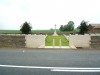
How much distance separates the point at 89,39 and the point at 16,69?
15.8 metres

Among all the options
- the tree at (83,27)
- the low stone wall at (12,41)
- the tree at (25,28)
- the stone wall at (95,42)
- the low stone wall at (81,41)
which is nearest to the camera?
the stone wall at (95,42)

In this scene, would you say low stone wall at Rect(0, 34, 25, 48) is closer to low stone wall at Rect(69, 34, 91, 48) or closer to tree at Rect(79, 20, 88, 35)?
low stone wall at Rect(69, 34, 91, 48)

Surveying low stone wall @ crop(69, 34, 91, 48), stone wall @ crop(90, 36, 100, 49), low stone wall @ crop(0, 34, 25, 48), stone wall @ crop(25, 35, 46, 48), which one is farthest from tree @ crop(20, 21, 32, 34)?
stone wall @ crop(90, 36, 100, 49)

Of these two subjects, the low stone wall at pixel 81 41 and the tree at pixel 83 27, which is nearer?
the low stone wall at pixel 81 41

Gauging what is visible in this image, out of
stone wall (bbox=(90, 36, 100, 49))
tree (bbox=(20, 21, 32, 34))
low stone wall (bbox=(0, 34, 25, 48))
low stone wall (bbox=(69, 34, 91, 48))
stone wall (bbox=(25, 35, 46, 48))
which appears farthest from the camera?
tree (bbox=(20, 21, 32, 34))

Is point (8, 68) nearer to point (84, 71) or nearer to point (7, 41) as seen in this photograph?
point (84, 71)

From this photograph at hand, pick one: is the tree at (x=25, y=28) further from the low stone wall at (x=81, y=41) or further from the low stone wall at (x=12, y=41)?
the low stone wall at (x=12, y=41)

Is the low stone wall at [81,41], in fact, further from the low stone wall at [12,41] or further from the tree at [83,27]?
the tree at [83,27]

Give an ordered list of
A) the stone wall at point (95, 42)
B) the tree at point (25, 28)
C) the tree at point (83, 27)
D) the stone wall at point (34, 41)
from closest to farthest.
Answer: the stone wall at point (95, 42) → the stone wall at point (34, 41) → the tree at point (83, 27) → the tree at point (25, 28)

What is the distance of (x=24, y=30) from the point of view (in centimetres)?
7156

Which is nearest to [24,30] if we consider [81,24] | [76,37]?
[81,24]

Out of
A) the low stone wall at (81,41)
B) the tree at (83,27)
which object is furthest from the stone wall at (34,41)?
the tree at (83,27)

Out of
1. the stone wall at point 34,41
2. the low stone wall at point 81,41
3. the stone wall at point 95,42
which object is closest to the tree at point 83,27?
the low stone wall at point 81,41

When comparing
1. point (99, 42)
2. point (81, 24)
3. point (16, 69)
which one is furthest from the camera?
point (81, 24)
